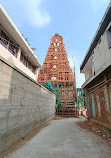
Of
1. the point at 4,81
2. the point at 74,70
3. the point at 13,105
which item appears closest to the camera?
the point at 4,81

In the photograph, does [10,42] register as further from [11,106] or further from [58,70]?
[58,70]

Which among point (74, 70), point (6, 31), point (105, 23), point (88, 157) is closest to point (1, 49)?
point (6, 31)

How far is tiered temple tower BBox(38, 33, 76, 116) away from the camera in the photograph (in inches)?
681

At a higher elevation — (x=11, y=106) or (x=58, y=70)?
(x=58, y=70)

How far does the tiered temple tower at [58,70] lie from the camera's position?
1730cm

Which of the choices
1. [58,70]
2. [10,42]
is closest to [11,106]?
[10,42]

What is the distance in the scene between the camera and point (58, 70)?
21.1m

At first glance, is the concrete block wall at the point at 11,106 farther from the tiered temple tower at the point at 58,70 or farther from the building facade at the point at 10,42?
the tiered temple tower at the point at 58,70

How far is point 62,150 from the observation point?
2.90 meters

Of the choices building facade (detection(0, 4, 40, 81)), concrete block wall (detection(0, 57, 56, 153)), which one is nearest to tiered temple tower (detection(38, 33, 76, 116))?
building facade (detection(0, 4, 40, 81))

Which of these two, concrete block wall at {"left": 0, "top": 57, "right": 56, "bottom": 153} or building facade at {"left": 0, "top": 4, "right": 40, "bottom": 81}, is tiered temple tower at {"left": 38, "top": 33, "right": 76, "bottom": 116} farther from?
concrete block wall at {"left": 0, "top": 57, "right": 56, "bottom": 153}

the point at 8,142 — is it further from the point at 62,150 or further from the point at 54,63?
the point at 54,63

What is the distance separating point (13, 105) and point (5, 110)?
0.43m

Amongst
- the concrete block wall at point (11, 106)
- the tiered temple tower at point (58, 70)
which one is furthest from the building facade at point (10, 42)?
the tiered temple tower at point (58, 70)
